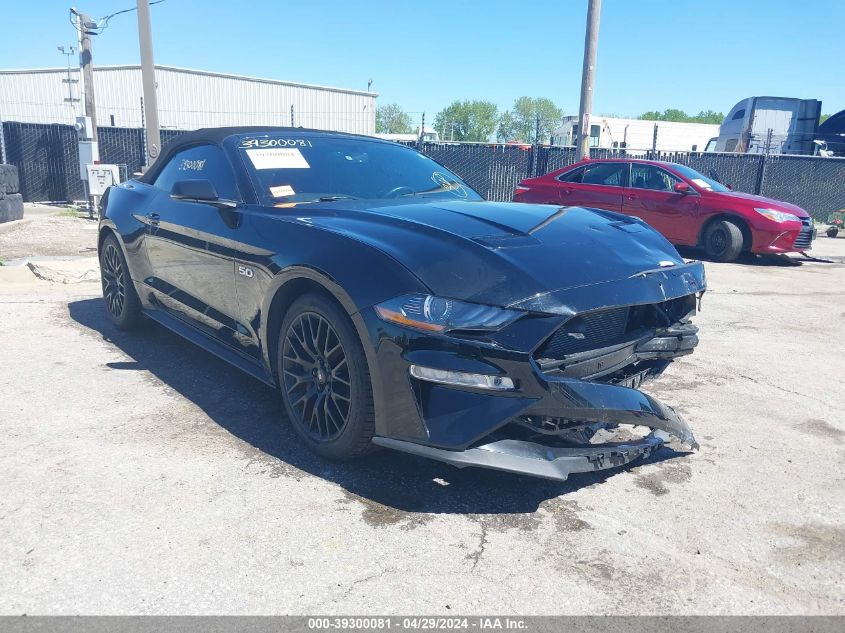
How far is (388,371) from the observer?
105 inches

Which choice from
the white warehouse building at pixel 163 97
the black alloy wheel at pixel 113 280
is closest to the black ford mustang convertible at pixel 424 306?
the black alloy wheel at pixel 113 280

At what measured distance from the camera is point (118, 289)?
5.26m

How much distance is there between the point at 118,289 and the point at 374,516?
3515mm

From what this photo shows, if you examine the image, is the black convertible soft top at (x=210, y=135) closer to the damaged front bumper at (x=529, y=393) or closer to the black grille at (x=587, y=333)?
the damaged front bumper at (x=529, y=393)

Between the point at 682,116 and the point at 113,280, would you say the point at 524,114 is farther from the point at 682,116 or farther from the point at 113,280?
the point at 113,280

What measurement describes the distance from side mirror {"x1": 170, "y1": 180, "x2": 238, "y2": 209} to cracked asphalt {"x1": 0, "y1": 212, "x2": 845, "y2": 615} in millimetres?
1122

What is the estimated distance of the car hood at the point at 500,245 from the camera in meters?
2.68

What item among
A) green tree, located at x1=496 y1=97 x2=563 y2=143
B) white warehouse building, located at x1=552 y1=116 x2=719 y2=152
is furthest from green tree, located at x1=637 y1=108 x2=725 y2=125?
white warehouse building, located at x1=552 y1=116 x2=719 y2=152

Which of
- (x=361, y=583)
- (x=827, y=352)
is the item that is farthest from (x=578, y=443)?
(x=827, y=352)

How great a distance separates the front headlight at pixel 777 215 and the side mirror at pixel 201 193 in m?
8.75

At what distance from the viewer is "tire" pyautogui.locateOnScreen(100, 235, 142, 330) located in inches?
199

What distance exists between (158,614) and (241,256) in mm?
1903

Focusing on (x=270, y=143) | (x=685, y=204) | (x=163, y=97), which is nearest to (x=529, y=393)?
(x=270, y=143)

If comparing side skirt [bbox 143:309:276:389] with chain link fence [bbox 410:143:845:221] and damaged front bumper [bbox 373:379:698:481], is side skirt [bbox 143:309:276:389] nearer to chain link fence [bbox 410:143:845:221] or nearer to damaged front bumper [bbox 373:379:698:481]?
damaged front bumper [bbox 373:379:698:481]
